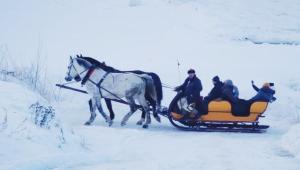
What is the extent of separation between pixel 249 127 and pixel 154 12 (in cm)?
1705

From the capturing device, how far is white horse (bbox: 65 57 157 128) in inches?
572

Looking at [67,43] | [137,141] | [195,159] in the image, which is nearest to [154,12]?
[67,43]

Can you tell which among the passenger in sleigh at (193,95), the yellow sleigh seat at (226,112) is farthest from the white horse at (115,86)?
the yellow sleigh seat at (226,112)

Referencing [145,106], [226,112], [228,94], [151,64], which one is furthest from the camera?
[151,64]

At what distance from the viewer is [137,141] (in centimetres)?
1203

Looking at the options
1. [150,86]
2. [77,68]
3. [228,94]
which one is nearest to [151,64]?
[150,86]

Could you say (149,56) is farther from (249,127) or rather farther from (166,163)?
(166,163)

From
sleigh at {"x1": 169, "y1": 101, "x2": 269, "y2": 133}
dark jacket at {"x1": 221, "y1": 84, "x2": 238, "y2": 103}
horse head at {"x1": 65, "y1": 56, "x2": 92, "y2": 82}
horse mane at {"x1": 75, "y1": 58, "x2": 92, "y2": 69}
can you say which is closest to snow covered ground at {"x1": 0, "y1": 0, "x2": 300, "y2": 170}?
sleigh at {"x1": 169, "y1": 101, "x2": 269, "y2": 133}

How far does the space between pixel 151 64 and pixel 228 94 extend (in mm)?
8835

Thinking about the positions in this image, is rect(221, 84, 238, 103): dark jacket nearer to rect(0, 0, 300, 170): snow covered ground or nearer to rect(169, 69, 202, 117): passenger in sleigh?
rect(169, 69, 202, 117): passenger in sleigh

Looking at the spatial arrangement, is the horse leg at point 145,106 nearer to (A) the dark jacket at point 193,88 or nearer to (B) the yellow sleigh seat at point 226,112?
(A) the dark jacket at point 193,88

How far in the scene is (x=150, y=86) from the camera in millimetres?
14836

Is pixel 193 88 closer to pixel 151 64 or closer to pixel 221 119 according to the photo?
pixel 221 119

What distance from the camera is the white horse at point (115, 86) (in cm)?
1454
